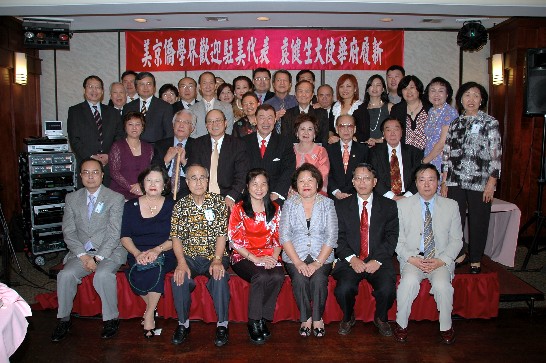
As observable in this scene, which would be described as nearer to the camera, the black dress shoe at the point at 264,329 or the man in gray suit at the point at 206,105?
the black dress shoe at the point at 264,329

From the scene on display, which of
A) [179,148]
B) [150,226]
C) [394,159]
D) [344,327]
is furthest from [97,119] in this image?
[344,327]

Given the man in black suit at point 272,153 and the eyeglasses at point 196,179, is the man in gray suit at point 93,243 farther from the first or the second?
the man in black suit at point 272,153

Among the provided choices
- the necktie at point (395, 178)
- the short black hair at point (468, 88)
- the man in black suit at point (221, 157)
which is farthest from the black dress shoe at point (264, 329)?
the short black hair at point (468, 88)

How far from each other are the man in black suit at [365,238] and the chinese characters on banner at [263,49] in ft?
11.8

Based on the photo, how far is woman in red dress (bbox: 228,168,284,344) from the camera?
3.62 m

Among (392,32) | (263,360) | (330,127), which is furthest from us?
(392,32)

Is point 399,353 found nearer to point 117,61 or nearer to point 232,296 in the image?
point 232,296

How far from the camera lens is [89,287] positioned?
12.7ft

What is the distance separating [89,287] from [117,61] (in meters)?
4.21

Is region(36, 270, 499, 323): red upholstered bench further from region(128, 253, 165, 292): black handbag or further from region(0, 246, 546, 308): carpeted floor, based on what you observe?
region(0, 246, 546, 308): carpeted floor

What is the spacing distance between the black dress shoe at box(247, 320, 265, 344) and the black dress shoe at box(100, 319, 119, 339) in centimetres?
96

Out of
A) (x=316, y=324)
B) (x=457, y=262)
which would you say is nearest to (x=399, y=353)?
(x=316, y=324)

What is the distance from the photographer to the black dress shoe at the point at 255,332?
3502mm

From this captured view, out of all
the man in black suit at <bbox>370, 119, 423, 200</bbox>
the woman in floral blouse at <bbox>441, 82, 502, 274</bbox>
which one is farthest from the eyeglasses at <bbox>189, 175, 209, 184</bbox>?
the woman in floral blouse at <bbox>441, 82, 502, 274</bbox>
